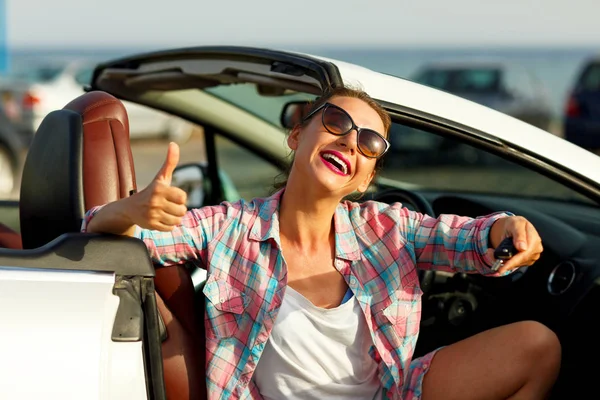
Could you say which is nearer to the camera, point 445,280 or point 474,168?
point 445,280

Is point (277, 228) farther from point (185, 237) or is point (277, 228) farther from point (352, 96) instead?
point (352, 96)

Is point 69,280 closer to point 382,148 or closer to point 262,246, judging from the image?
point 262,246

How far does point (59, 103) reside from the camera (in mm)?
15688

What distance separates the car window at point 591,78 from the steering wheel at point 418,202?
1106 centimetres

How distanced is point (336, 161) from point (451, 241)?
0.40m

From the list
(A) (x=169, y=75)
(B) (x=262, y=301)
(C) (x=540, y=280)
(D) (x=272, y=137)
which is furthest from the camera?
(D) (x=272, y=137)

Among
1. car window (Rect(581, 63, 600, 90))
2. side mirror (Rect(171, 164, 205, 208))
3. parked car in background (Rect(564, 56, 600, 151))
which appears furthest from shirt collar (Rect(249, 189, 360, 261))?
car window (Rect(581, 63, 600, 90))

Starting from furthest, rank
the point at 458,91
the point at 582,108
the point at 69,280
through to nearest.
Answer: the point at 458,91
the point at 582,108
the point at 69,280

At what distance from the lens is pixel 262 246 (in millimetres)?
2588

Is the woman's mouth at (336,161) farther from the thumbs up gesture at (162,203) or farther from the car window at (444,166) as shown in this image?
the car window at (444,166)

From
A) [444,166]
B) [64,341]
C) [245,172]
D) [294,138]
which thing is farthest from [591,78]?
[64,341]

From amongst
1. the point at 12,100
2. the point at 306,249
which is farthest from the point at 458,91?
the point at 306,249

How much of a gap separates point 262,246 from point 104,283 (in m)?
0.54

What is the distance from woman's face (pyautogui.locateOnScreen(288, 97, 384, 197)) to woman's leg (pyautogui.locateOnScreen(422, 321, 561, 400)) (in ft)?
1.83
